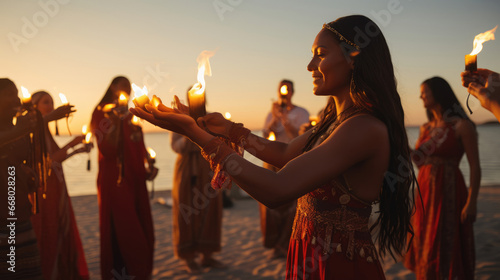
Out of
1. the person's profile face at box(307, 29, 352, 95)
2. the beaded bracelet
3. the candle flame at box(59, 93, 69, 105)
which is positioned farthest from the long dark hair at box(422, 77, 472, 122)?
the candle flame at box(59, 93, 69, 105)

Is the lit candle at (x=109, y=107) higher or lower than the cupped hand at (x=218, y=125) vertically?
higher

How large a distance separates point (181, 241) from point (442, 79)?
4326mm

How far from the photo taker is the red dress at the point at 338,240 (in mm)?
1768

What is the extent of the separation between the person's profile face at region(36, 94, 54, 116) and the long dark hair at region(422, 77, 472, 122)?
5.04 meters

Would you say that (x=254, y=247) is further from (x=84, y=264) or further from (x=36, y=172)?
(x=36, y=172)

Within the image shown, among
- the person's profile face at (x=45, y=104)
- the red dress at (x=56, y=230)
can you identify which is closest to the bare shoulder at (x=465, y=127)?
the red dress at (x=56, y=230)

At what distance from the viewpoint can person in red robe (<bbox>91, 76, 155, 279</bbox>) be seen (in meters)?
4.74

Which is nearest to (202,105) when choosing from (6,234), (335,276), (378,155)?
(378,155)

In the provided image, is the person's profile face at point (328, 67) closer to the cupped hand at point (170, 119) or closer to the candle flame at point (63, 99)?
the cupped hand at point (170, 119)

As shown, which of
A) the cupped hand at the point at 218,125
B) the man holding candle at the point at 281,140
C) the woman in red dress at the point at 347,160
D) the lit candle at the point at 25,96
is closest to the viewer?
the woman in red dress at the point at 347,160

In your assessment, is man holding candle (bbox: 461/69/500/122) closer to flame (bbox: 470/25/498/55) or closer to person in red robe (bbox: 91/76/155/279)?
flame (bbox: 470/25/498/55)

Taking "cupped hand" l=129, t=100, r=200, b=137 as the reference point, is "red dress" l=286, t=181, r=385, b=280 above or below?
below

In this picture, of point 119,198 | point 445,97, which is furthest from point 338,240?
point 119,198

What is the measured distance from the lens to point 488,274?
5188mm
